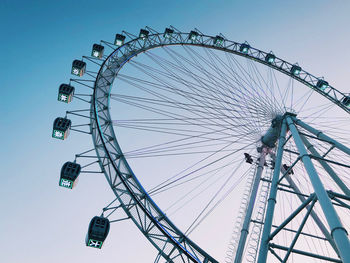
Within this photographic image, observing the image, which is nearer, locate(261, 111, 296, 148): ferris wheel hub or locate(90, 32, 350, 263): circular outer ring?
locate(90, 32, 350, 263): circular outer ring

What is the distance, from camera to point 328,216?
Answer: 5781mm

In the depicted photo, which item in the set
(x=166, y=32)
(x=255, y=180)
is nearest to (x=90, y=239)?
(x=255, y=180)

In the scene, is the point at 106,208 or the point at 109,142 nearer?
the point at 106,208

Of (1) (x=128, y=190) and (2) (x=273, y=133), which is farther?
(2) (x=273, y=133)

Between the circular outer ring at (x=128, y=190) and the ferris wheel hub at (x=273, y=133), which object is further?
the ferris wheel hub at (x=273, y=133)

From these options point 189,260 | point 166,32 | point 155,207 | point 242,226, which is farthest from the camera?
point 166,32

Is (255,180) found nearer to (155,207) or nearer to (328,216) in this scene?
(155,207)

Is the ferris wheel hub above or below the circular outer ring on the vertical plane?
above

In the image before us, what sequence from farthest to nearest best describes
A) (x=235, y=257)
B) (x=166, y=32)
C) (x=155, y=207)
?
(x=166, y=32) < (x=235, y=257) < (x=155, y=207)

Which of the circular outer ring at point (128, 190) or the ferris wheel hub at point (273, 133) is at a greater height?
the ferris wheel hub at point (273, 133)

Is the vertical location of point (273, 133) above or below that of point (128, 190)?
above

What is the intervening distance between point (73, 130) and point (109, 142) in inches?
105

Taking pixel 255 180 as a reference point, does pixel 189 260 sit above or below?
below

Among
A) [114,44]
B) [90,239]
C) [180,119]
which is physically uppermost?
[114,44]
